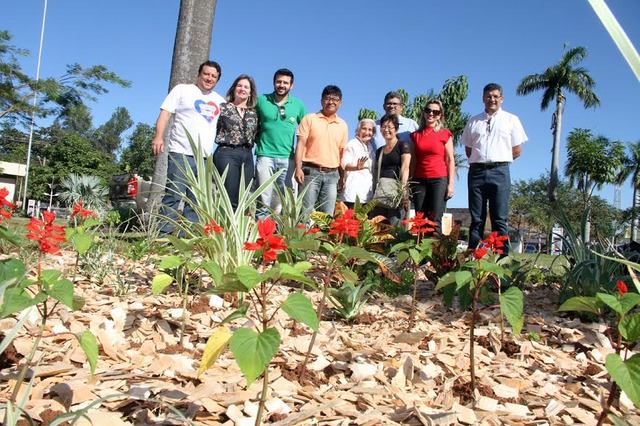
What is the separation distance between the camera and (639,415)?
5.38 feet

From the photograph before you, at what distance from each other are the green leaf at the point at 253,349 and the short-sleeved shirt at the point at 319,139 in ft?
9.94

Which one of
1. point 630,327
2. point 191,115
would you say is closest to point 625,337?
point 630,327

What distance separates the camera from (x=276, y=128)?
399 centimetres

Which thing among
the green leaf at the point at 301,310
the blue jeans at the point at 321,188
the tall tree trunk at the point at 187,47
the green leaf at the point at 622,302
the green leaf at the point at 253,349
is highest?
the tall tree trunk at the point at 187,47

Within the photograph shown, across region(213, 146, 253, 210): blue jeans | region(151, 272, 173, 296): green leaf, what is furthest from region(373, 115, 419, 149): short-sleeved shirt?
region(151, 272, 173, 296): green leaf

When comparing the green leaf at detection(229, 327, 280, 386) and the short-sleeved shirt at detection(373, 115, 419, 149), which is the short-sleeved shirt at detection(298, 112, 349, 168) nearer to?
the short-sleeved shirt at detection(373, 115, 419, 149)

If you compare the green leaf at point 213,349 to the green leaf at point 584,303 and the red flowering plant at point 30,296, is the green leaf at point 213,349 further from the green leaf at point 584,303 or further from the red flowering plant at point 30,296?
the green leaf at point 584,303

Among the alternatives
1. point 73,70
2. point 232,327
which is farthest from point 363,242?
point 73,70

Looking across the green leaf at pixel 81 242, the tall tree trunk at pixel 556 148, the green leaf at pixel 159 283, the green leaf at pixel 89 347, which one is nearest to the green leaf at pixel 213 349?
the green leaf at pixel 89 347

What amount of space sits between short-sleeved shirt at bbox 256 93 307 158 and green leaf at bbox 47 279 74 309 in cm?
288

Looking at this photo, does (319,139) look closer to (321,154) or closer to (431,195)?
(321,154)

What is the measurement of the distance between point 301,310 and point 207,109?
3077 mm

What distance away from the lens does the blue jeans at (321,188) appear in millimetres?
3961

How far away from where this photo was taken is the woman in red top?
3.96 meters
